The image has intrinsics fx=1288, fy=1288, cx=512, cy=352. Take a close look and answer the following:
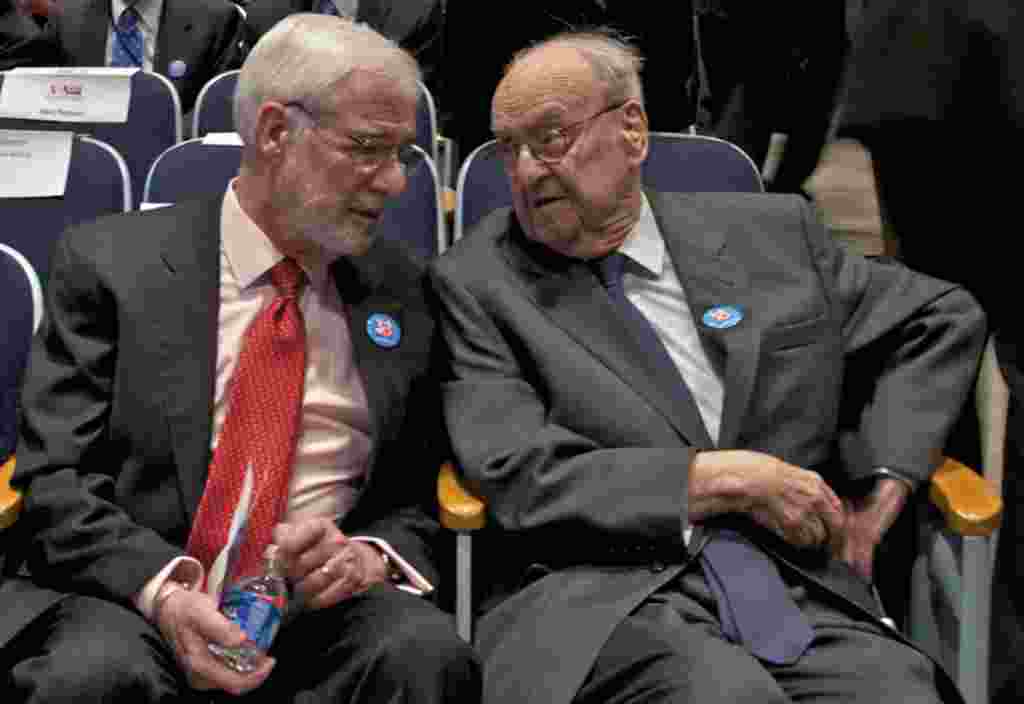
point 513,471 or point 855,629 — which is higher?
point 513,471

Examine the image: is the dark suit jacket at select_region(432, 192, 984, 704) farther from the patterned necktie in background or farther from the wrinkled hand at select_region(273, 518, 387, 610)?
the patterned necktie in background

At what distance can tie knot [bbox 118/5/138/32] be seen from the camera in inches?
172

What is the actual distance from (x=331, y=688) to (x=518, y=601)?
0.35 m

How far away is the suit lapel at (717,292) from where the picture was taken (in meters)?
2.06

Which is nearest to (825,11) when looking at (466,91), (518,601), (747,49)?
(747,49)

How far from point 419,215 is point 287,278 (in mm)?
569

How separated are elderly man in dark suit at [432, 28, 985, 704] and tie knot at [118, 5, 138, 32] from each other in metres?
2.58

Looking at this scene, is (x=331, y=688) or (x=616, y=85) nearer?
(x=331, y=688)

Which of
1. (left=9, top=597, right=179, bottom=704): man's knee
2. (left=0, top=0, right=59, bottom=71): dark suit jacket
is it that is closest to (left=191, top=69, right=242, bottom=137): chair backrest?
(left=0, top=0, right=59, bottom=71): dark suit jacket

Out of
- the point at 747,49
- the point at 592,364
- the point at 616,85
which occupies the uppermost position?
the point at 616,85

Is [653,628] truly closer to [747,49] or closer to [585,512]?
[585,512]

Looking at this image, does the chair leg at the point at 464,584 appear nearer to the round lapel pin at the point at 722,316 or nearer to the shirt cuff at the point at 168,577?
the shirt cuff at the point at 168,577

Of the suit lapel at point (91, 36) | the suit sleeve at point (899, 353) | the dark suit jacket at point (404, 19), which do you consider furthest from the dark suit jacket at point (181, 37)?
the suit sleeve at point (899, 353)

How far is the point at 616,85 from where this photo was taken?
221cm
